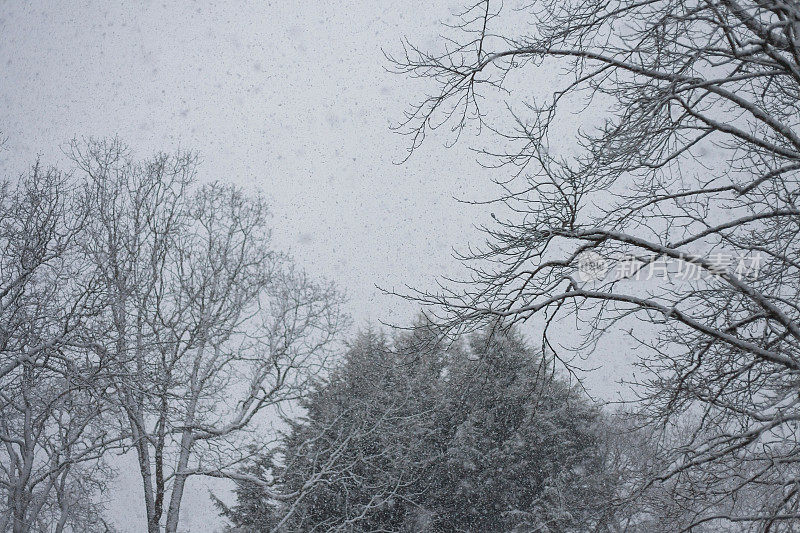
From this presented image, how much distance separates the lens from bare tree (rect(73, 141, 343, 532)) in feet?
33.6

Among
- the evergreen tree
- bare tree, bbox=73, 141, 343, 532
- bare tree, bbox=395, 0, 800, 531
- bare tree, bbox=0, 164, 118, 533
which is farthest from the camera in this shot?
the evergreen tree

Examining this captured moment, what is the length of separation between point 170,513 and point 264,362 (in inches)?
124

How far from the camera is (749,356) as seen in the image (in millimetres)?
4848

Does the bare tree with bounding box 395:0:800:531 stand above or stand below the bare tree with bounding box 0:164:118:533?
below

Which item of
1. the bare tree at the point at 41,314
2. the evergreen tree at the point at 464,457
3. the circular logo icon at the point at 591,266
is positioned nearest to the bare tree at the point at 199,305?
the bare tree at the point at 41,314

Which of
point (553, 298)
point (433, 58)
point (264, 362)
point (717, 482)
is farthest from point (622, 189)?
point (264, 362)

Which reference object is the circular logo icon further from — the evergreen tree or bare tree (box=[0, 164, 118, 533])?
the evergreen tree

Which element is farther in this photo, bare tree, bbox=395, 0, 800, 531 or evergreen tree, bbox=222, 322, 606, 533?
evergreen tree, bbox=222, 322, 606, 533

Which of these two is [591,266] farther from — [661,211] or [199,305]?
[199,305]

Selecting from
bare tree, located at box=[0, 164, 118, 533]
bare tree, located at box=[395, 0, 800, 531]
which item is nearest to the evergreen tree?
bare tree, located at box=[0, 164, 118, 533]

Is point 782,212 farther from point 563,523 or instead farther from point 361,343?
point 361,343

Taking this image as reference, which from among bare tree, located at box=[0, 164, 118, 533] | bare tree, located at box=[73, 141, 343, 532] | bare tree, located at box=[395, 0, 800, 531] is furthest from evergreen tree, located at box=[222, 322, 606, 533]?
bare tree, located at box=[395, 0, 800, 531]

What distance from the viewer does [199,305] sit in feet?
38.3

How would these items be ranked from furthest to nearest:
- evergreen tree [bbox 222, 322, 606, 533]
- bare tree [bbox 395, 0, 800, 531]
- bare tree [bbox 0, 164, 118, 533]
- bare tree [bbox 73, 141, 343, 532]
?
evergreen tree [bbox 222, 322, 606, 533], bare tree [bbox 73, 141, 343, 532], bare tree [bbox 0, 164, 118, 533], bare tree [bbox 395, 0, 800, 531]
